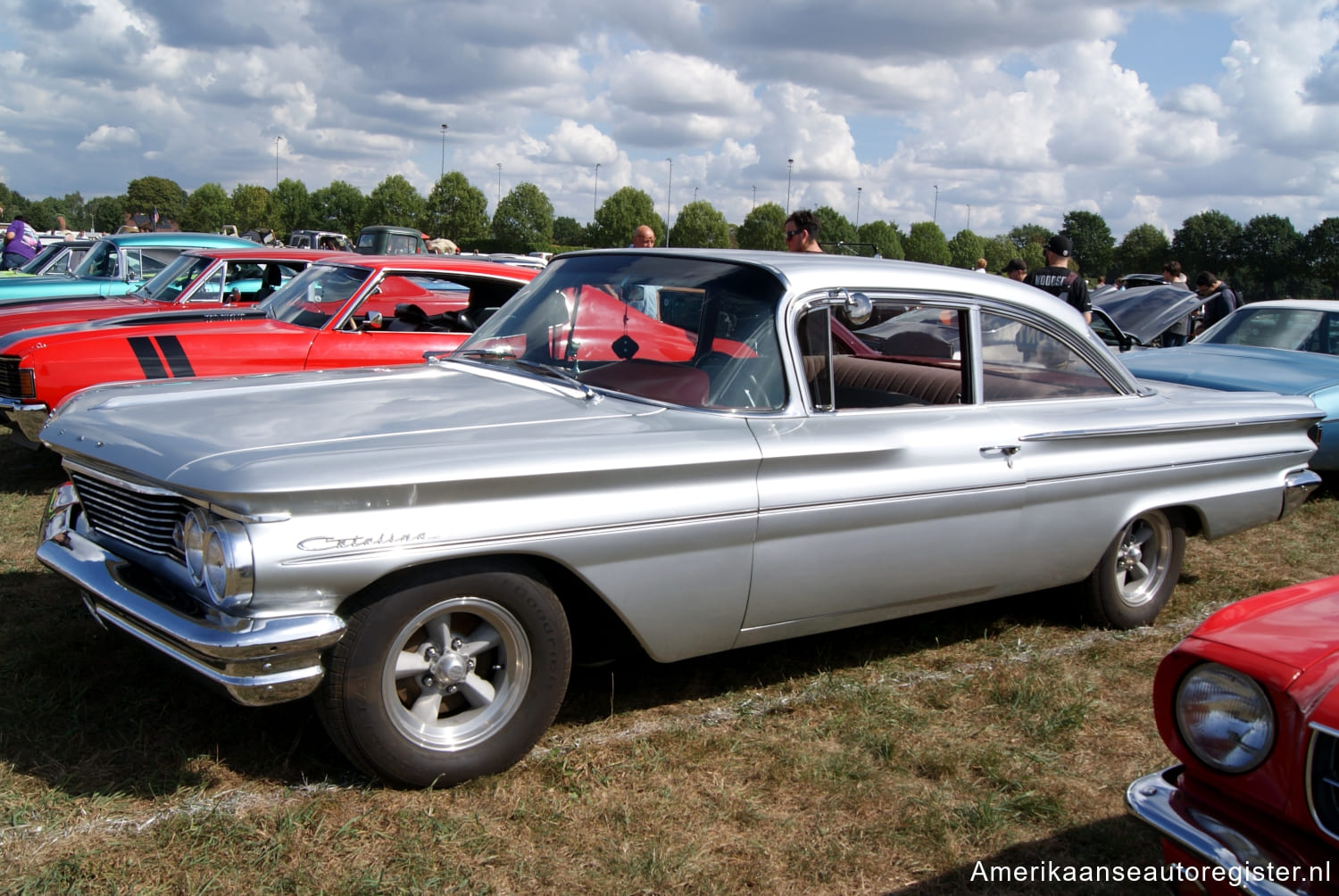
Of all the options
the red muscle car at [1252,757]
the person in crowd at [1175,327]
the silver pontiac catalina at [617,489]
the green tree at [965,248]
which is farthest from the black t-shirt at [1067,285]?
the green tree at [965,248]

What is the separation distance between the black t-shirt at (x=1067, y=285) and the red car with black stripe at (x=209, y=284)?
5.95 m

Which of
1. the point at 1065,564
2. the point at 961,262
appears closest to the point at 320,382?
the point at 1065,564

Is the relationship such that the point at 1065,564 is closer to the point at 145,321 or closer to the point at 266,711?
the point at 266,711

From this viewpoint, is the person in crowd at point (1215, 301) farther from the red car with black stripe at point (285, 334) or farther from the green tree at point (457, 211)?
the green tree at point (457, 211)

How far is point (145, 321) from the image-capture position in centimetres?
732

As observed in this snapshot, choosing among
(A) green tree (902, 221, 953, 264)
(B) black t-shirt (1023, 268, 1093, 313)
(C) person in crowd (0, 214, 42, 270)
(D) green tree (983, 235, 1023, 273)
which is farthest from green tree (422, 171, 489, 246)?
(B) black t-shirt (1023, 268, 1093, 313)

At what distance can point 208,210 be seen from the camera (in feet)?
311

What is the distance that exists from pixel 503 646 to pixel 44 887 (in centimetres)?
121

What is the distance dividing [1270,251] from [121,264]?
94.0m

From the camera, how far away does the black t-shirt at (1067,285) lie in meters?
7.64

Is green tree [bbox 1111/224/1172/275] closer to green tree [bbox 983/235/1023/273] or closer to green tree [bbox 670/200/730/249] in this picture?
green tree [bbox 983/235/1023/273]

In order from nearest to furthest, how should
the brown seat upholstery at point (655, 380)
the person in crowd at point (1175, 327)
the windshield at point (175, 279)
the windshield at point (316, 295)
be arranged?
the brown seat upholstery at point (655, 380) < the windshield at point (316, 295) < the windshield at point (175, 279) < the person in crowd at point (1175, 327)

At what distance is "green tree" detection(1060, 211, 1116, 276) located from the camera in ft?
383

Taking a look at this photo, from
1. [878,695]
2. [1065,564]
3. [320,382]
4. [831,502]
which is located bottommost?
[878,695]
